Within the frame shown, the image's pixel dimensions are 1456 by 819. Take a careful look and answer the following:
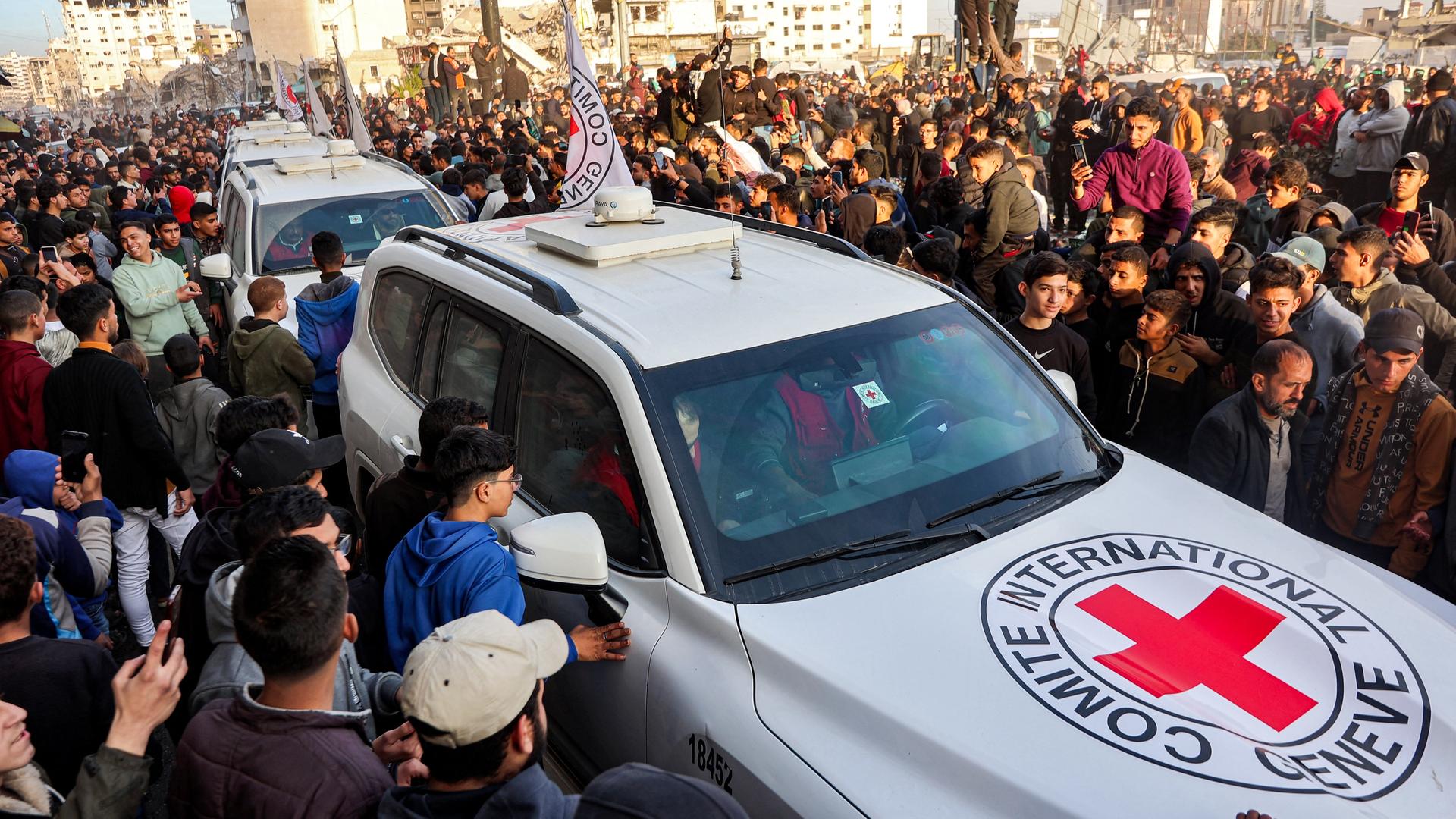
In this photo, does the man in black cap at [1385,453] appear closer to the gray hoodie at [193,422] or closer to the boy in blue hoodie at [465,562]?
the boy in blue hoodie at [465,562]

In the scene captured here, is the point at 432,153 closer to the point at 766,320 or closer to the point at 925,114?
the point at 925,114

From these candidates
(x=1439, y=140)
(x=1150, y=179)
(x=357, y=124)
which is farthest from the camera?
(x=357, y=124)

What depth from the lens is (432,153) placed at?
14.0 metres

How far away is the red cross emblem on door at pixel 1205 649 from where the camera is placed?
2.28 meters

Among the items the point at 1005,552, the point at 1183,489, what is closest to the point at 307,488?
the point at 1005,552

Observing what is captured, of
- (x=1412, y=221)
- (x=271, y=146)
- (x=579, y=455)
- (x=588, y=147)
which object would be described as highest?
(x=588, y=147)

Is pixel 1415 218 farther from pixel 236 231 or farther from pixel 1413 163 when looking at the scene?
pixel 236 231

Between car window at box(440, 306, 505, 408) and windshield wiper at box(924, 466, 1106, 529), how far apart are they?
1.71 metres

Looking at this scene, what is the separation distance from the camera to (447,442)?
2967 millimetres

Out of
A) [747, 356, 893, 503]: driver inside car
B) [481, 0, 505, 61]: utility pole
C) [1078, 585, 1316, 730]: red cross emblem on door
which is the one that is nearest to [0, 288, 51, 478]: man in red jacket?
[747, 356, 893, 503]: driver inside car

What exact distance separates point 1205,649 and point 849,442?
112cm

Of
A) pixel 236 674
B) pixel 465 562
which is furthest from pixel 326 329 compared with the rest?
pixel 236 674

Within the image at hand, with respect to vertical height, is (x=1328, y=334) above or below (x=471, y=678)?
below

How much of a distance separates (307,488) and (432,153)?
39.4 ft
